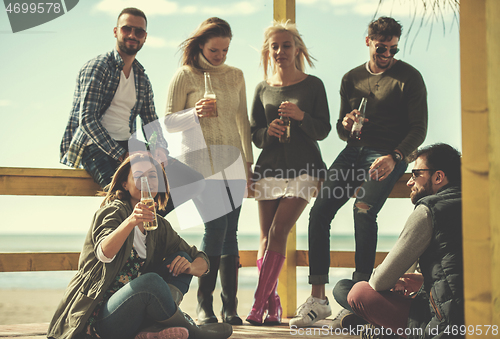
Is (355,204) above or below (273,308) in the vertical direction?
above

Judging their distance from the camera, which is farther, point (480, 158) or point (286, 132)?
point (286, 132)

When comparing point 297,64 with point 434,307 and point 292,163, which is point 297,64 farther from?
point 434,307

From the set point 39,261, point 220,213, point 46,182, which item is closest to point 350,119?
point 220,213

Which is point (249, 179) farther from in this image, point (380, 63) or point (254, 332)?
point (380, 63)

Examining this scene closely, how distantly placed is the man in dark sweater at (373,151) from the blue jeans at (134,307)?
0.95m

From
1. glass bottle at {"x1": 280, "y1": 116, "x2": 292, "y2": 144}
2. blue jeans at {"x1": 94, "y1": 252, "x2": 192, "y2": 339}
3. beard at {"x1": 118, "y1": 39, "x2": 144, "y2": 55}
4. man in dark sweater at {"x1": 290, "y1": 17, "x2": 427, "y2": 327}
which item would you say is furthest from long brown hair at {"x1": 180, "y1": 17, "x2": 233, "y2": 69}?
blue jeans at {"x1": 94, "y1": 252, "x2": 192, "y2": 339}

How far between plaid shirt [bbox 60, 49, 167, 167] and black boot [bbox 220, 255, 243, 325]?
78cm

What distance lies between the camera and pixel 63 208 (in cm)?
1869

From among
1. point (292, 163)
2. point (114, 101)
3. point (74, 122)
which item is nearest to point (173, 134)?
point (114, 101)

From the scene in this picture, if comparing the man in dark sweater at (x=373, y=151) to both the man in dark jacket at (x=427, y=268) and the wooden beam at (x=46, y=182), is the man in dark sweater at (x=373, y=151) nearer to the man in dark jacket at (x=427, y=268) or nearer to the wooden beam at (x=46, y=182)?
the man in dark jacket at (x=427, y=268)

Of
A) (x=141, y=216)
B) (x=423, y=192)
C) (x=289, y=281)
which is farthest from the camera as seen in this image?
(x=289, y=281)

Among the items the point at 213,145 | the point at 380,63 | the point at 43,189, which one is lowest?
the point at 43,189

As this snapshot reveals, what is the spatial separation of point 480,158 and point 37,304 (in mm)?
9586

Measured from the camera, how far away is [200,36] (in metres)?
2.83
